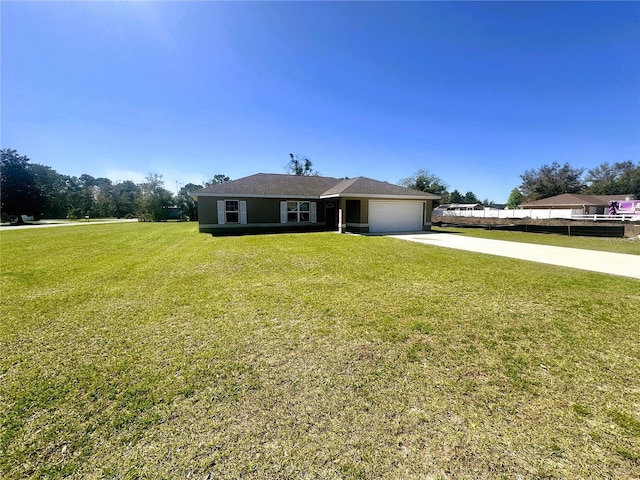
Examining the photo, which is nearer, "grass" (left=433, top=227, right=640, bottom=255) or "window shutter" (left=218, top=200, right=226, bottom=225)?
"grass" (left=433, top=227, right=640, bottom=255)

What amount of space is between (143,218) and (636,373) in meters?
47.4

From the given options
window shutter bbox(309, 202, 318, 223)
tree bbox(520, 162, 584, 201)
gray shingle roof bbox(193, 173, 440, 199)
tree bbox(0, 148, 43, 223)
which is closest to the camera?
gray shingle roof bbox(193, 173, 440, 199)

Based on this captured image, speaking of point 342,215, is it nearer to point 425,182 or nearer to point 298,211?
point 298,211

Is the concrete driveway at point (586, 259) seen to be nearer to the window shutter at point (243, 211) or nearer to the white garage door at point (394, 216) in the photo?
the white garage door at point (394, 216)

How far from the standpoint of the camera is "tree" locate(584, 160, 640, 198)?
4920 centimetres

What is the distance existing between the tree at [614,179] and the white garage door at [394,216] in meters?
59.8

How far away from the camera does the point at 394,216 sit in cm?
1786

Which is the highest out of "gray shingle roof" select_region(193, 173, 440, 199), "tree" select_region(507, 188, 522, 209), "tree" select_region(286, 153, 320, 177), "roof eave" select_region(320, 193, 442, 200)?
"tree" select_region(286, 153, 320, 177)

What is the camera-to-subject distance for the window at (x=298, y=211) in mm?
19219

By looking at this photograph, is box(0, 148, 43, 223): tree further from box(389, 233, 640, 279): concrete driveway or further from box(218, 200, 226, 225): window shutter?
box(389, 233, 640, 279): concrete driveway

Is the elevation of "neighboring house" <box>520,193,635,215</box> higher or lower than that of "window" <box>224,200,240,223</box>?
higher

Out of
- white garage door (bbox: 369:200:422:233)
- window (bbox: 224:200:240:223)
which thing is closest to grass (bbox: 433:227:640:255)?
white garage door (bbox: 369:200:422:233)

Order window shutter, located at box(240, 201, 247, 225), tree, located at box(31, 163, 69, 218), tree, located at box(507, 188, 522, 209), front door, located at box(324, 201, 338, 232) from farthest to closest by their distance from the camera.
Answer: tree, located at box(507, 188, 522, 209), tree, located at box(31, 163, 69, 218), front door, located at box(324, 201, 338, 232), window shutter, located at box(240, 201, 247, 225)

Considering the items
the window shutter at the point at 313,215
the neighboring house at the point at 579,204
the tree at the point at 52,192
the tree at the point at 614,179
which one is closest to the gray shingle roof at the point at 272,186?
the window shutter at the point at 313,215
